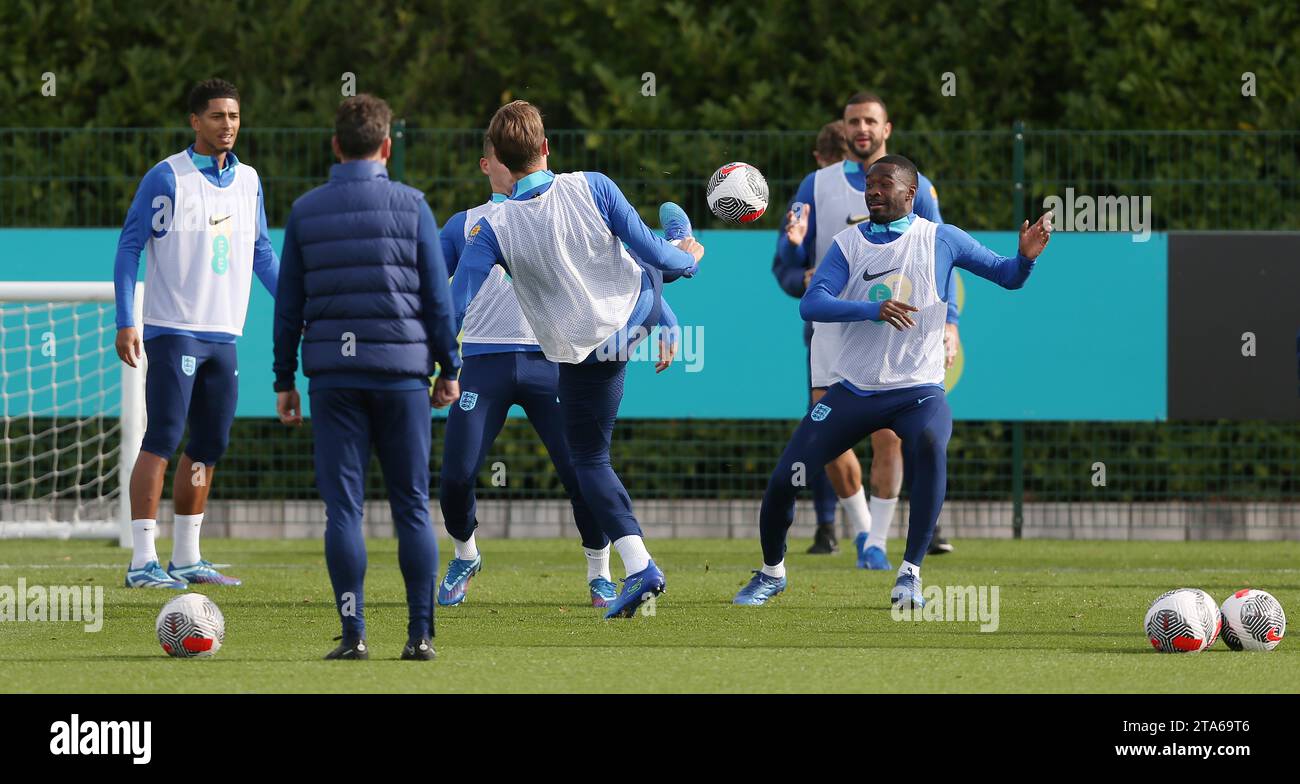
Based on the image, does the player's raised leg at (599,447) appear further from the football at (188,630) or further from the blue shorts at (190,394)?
the blue shorts at (190,394)

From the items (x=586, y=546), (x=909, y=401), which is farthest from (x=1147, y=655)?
(x=586, y=546)

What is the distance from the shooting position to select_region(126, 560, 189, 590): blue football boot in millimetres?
9789

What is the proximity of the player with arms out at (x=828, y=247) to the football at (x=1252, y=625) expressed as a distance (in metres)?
3.60

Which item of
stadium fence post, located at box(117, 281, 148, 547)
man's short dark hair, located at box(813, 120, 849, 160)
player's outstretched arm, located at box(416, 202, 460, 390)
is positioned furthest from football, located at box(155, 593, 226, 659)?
man's short dark hair, located at box(813, 120, 849, 160)

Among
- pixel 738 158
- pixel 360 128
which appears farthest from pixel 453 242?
pixel 738 158

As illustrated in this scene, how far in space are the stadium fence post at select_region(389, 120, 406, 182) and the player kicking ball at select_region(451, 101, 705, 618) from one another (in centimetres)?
491

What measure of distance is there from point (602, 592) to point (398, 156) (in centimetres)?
519

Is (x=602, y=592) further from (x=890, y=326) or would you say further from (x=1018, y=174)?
(x=1018, y=174)

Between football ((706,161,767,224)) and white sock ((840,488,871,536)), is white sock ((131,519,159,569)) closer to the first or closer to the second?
football ((706,161,767,224))

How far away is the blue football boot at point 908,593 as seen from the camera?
8.72m

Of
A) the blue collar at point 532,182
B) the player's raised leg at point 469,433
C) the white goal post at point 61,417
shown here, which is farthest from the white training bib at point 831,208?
the white goal post at point 61,417

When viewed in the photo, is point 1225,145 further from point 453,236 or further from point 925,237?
point 453,236

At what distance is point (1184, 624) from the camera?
730cm

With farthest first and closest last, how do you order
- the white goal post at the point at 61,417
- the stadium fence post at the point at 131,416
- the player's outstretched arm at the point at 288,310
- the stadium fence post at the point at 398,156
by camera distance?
the stadium fence post at the point at 398,156 < the white goal post at the point at 61,417 < the stadium fence post at the point at 131,416 < the player's outstretched arm at the point at 288,310
